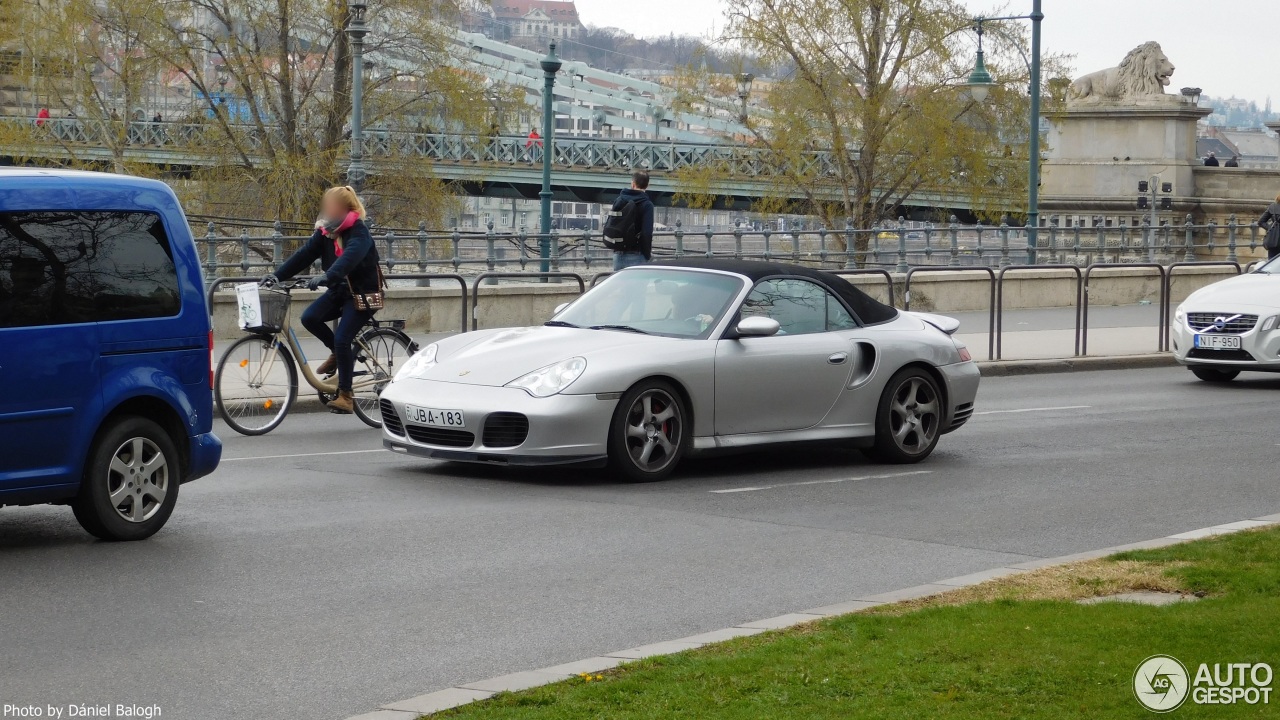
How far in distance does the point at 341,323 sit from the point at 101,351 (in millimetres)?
4989

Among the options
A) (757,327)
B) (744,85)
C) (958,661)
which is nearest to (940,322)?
(757,327)

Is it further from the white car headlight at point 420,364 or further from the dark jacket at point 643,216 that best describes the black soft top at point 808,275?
the dark jacket at point 643,216

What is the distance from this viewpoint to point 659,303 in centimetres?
1158

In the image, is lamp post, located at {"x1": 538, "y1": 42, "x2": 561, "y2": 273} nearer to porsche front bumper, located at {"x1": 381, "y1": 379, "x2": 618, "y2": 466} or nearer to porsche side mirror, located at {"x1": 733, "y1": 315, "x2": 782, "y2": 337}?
porsche side mirror, located at {"x1": 733, "y1": 315, "x2": 782, "y2": 337}

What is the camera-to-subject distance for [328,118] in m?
38.9

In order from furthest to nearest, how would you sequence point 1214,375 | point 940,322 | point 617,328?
point 1214,375
point 940,322
point 617,328

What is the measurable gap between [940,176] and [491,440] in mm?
38716

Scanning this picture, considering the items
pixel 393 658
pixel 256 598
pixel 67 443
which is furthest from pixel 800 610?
pixel 67 443

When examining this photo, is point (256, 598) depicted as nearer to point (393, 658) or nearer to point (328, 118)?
point (393, 658)

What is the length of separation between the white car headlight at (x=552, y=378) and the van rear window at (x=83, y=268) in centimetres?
253

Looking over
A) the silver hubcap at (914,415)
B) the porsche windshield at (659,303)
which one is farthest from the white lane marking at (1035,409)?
the porsche windshield at (659,303)

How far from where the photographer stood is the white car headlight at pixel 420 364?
1115 centimetres

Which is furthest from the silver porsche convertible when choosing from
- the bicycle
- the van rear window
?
the van rear window

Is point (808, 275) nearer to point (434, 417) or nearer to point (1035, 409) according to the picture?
point (434, 417)
